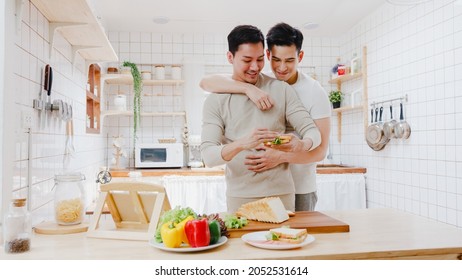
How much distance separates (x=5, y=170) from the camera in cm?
116

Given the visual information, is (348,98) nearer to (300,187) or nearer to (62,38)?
(300,187)

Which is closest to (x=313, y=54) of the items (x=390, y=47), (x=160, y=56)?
(x=390, y=47)

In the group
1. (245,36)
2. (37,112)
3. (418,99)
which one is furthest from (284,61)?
(418,99)

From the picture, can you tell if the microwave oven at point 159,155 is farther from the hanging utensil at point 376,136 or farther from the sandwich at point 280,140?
the sandwich at point 280,140

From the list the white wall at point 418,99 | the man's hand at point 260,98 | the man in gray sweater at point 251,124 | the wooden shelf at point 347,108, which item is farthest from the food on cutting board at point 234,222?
the wooden shelf at point 347,108

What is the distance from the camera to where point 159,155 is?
3082 millimetres

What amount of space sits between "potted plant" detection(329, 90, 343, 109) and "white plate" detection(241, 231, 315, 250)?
223 centimetres

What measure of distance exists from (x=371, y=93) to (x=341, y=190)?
78 centimetres

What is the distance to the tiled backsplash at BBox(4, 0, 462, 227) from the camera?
4.99 ft

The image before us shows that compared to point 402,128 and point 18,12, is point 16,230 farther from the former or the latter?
point 402,128

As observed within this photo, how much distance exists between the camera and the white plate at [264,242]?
100 cm

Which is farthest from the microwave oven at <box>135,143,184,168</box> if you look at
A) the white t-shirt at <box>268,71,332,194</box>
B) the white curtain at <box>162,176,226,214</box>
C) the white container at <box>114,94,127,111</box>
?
the white t-shirt at <box>268,71,332,194</box>

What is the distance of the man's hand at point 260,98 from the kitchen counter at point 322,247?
0.53 meters
